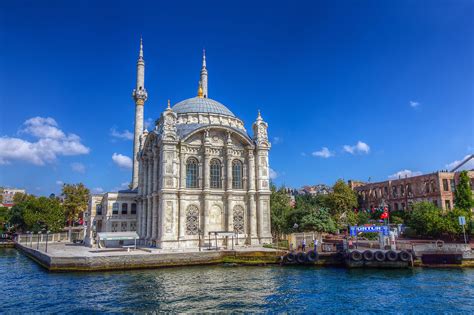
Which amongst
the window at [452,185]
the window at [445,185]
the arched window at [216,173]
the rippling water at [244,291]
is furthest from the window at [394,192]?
the rippling water at [244,291]

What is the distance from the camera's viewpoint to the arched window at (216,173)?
41.9 meters

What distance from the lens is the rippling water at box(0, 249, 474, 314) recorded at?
1845cm

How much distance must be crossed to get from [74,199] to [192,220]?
39025mm

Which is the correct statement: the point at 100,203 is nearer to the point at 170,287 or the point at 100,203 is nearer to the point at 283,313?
the point at 170,287

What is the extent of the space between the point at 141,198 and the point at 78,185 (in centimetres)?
2994

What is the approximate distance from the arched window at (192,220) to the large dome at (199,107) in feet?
42.3

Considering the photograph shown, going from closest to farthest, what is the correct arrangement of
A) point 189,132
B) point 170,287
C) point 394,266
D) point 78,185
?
point 170,287, point 394,266, point 189,132, point 78,185

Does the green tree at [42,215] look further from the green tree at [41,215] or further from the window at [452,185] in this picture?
the window at [452,185]

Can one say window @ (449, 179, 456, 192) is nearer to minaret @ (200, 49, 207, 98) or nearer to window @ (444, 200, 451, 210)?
window @ (444, 200, 451, 210)

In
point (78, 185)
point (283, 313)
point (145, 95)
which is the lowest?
point (283, 313)

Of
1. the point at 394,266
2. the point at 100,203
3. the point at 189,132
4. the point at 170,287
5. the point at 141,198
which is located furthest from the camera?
the point at 100,203

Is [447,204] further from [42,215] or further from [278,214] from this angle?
[42,215]

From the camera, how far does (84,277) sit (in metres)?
26.8

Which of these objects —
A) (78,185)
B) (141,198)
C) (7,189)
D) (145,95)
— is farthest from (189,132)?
(7,189)
